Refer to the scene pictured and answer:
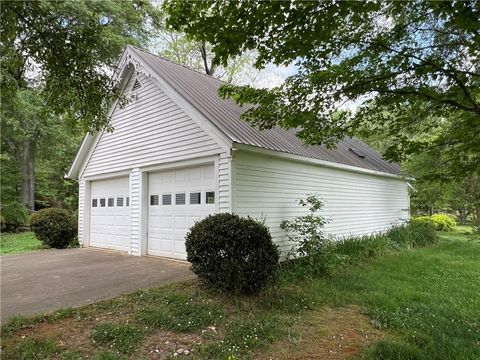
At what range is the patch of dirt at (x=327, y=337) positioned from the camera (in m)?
3.71

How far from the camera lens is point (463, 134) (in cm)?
378

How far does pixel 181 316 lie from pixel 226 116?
4976 millimetres

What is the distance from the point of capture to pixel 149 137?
9492 mm

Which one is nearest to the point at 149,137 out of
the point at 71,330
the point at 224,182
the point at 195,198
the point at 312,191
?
the point at 195,198

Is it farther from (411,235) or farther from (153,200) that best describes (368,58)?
(411,235)

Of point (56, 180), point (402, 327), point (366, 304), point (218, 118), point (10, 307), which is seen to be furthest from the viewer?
point (56, 180)

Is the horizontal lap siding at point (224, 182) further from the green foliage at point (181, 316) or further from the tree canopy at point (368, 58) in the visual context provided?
the tree canopy at point (368, 58)

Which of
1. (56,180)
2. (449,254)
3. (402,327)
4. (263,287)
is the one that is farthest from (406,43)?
(56,180)

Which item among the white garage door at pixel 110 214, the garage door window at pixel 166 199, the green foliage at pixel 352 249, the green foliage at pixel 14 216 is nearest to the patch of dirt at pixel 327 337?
the green foliage at pixel 352 249

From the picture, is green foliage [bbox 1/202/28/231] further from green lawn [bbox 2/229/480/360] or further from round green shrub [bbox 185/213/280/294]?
round green shrub [bbox 185/213/280/294]

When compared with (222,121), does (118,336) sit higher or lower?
lower

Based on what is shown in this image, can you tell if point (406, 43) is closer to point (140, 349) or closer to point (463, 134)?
point (463, 134)

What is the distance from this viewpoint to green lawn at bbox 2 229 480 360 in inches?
145

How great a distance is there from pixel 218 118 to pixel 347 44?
411 cm
